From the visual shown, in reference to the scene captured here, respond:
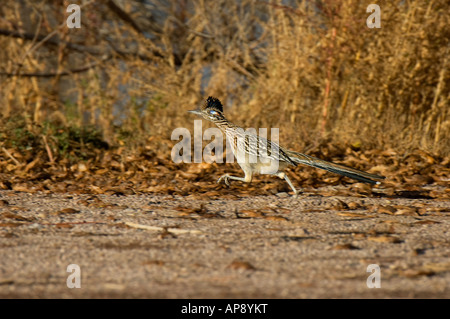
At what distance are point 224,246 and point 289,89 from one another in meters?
6.31

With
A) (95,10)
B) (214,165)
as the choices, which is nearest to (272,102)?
(214,165)

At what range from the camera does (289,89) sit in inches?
432

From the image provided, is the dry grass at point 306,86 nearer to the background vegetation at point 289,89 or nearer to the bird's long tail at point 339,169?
the background vegetation at point 289,89

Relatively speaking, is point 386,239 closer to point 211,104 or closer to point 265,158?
point 265,158

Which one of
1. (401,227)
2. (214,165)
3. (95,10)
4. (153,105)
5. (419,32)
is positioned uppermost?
(95,10)

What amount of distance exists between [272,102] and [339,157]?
1982 millimetres

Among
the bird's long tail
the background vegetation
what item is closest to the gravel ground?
the bird's long tail

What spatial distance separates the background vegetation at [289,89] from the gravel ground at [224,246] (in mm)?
2658

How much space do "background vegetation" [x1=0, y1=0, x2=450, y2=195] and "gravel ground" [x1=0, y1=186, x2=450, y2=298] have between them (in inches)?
105

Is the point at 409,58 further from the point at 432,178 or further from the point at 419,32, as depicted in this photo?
the point at 432,178

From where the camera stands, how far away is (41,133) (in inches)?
382

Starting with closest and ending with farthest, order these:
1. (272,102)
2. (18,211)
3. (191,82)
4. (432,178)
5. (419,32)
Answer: (18,211) < (432,178) < (419,32) < (272,102) < (191,82)

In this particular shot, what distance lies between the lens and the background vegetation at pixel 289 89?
984 centimetres

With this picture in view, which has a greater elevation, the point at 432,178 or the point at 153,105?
the point at 153,105
